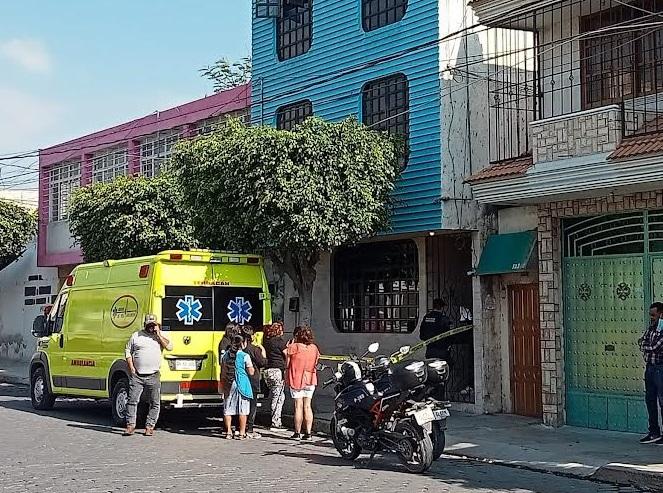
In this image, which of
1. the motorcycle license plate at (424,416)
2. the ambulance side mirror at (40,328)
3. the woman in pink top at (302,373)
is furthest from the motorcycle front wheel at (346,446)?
the ambulance side mirror at (40,328)

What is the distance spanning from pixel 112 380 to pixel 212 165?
3.78 metres

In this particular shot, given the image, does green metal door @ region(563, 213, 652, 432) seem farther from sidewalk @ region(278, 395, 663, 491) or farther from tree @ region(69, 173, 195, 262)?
tree @ region(69, 173, 195, 262)

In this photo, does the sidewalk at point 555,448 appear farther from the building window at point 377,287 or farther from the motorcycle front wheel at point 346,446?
the building window at point 377,287

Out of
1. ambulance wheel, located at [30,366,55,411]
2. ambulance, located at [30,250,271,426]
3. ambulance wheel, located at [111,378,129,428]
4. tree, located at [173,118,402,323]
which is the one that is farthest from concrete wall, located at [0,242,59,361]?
ambulance wheel, located at [111,378,129,428]

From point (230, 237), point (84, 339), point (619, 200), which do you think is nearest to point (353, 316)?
point (230, 237)

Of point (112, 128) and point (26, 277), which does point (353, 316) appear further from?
point (26, 277)

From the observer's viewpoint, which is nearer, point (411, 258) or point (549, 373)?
point (549, 373)

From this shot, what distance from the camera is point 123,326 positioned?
15.7 meters

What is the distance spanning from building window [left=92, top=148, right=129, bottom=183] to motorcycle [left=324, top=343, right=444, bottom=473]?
1629 centimetres

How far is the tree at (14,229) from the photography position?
2995 centimetres

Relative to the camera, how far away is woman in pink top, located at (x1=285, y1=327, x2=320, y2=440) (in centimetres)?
1409

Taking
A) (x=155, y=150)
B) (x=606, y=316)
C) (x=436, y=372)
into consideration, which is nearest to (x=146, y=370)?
(x=436, y=372)

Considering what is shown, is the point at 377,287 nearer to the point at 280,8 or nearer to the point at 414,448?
the point at 280,8

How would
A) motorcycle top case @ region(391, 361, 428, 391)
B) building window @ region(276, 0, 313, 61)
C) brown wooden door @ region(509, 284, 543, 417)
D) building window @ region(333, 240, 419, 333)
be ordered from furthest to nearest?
1. building window @ region(276, 0, 313, 61)
2. building window @ region(333, 240, 419, 333)
3. brown wooden door @ region(509, 284, 543, 417)
4. motorcycle top case @ region(391, 361, 428, 391)
